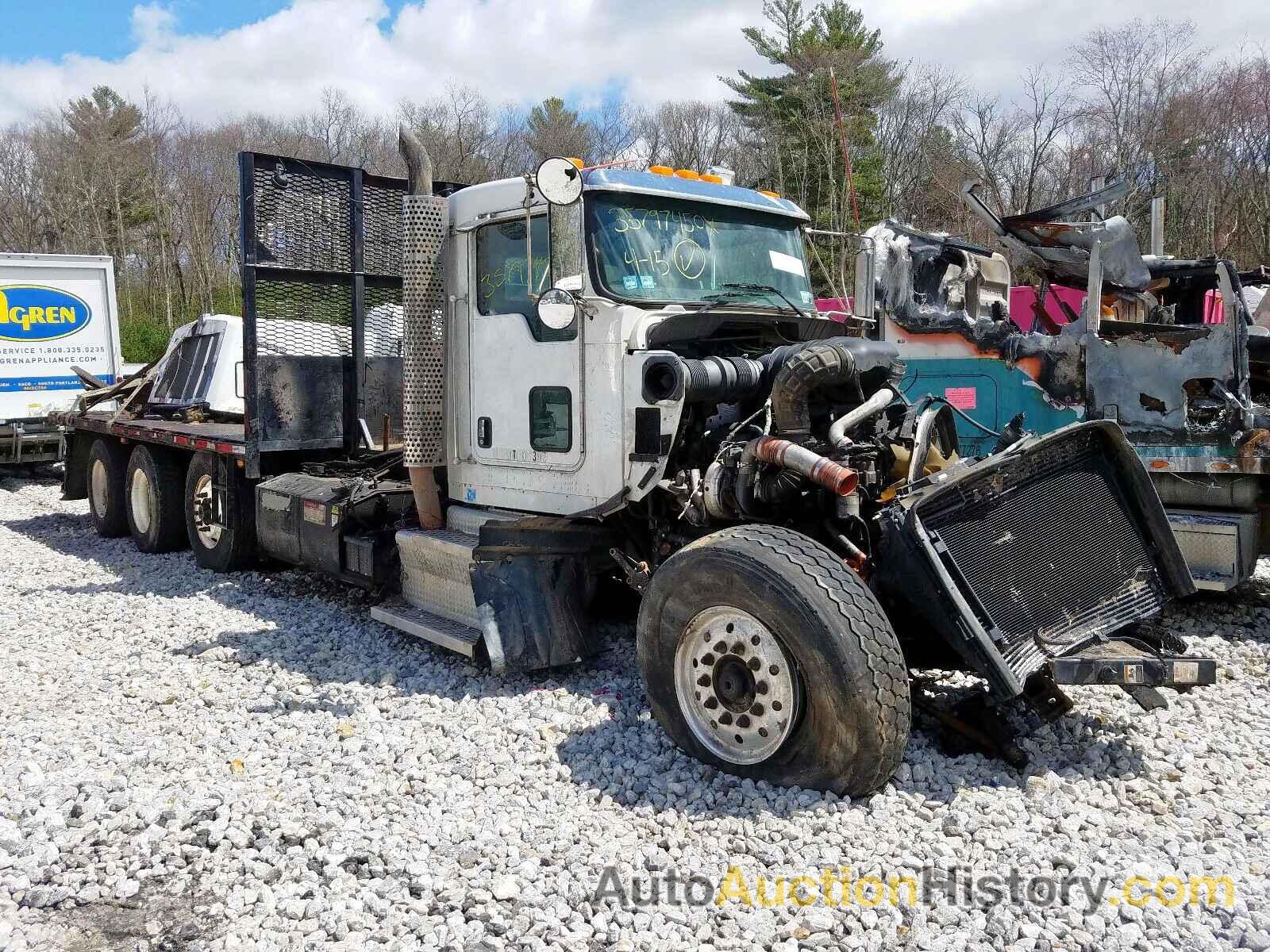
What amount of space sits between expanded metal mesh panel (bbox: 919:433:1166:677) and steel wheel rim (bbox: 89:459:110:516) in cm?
903

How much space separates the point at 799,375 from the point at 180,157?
119ft

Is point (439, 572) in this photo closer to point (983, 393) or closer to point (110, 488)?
point (983, 393)

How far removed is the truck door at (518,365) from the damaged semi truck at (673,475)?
0.02m

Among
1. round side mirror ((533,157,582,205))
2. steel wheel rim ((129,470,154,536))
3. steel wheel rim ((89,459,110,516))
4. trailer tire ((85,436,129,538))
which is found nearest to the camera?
round side mirror ((533,157,582,205))

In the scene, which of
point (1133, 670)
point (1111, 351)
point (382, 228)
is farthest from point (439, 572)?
point (1111, 351)

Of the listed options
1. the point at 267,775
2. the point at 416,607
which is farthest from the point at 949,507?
the point at 416,607

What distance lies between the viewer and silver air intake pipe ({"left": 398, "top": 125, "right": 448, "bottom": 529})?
5.92 meters

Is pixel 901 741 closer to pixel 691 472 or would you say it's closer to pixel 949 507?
pixel 949 507

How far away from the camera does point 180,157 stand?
35.3 m

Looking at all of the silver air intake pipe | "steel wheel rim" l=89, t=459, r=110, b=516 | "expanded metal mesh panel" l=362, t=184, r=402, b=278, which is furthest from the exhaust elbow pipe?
"steel wheel rim" l=89, t=459, r=110, b=516

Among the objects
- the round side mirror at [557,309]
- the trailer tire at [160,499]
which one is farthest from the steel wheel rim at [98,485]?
the round side mirror at [557,309]

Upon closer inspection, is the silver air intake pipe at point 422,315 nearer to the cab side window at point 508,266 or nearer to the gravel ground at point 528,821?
the cab side window at point 508,266

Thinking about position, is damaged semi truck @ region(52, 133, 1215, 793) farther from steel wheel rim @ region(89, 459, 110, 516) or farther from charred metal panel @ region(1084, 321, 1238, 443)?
steel wheel rim @ region(89, 459, 110, 516)

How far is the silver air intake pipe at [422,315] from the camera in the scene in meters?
5.92
